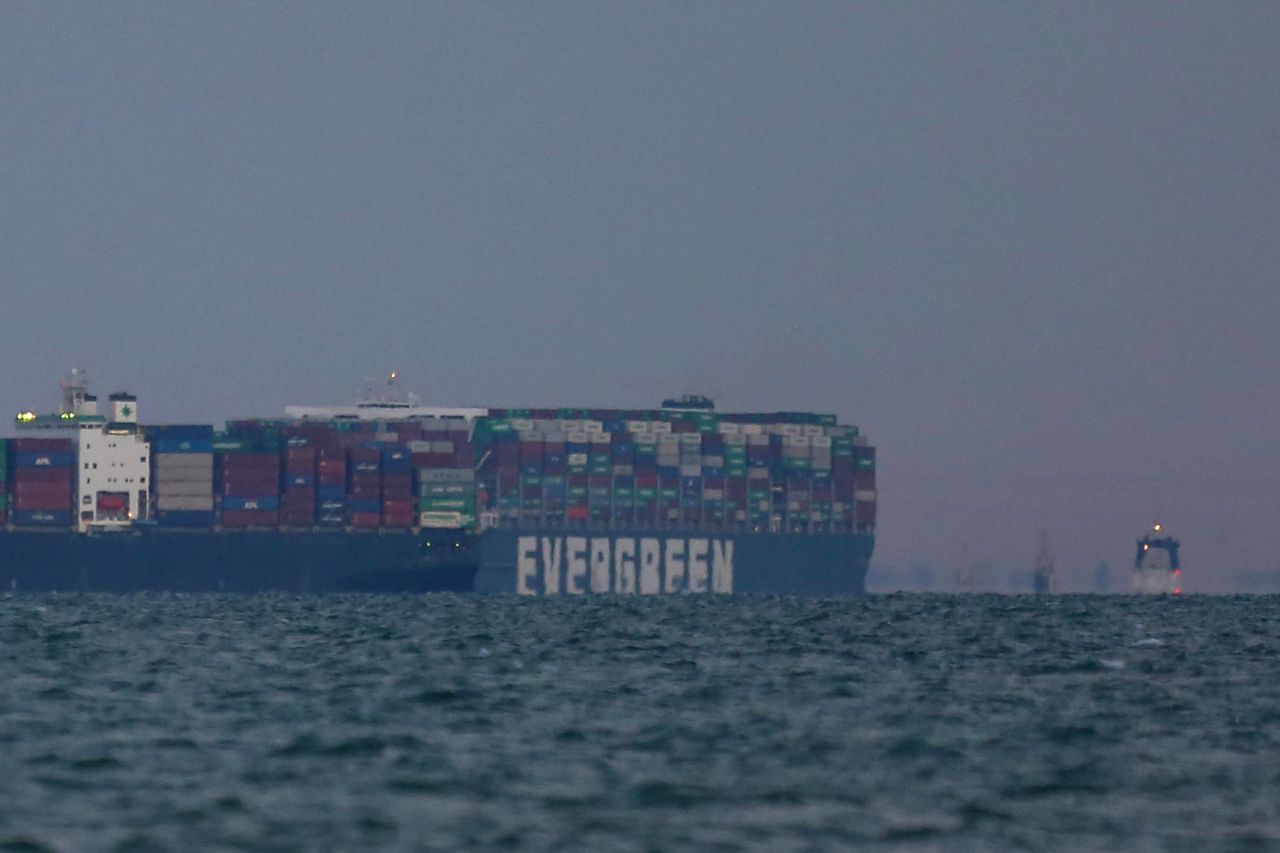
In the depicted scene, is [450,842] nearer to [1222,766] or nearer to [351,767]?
[351,767]

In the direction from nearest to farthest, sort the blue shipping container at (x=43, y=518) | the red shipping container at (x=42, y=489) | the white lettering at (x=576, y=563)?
the blue shipping container at (x=43, y=518) → the red shipping container at (x=42, y=489) → the white lettering at (x=576, y=563)

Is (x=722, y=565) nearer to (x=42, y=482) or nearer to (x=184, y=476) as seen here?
(x=184, y=476)

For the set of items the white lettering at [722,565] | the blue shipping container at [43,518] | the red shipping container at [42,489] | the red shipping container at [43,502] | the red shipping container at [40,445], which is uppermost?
the red shipping container at [40,445]

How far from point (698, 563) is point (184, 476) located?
40.6 m

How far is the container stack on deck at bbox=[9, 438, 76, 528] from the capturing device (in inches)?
5285

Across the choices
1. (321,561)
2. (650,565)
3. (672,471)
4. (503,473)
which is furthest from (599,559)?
(321,561)

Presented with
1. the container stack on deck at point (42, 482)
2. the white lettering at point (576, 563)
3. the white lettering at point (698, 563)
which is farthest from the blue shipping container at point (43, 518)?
the white lettering at point (698, 563)

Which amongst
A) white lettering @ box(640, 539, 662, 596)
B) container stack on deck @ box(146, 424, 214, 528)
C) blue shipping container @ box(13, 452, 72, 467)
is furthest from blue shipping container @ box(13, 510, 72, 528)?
white lettering @ box(640, 539, 662, 596)

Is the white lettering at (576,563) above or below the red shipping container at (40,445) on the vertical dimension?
below

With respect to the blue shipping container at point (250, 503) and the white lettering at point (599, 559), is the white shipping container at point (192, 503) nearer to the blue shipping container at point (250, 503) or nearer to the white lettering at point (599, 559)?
the blue shipping container at point (250, 503)

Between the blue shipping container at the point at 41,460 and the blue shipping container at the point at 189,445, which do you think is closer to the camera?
the blue shipping container at the point at 41,460

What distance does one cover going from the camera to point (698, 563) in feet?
528

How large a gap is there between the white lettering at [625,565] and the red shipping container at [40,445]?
3891cm

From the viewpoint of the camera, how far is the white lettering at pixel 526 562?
495 ft
